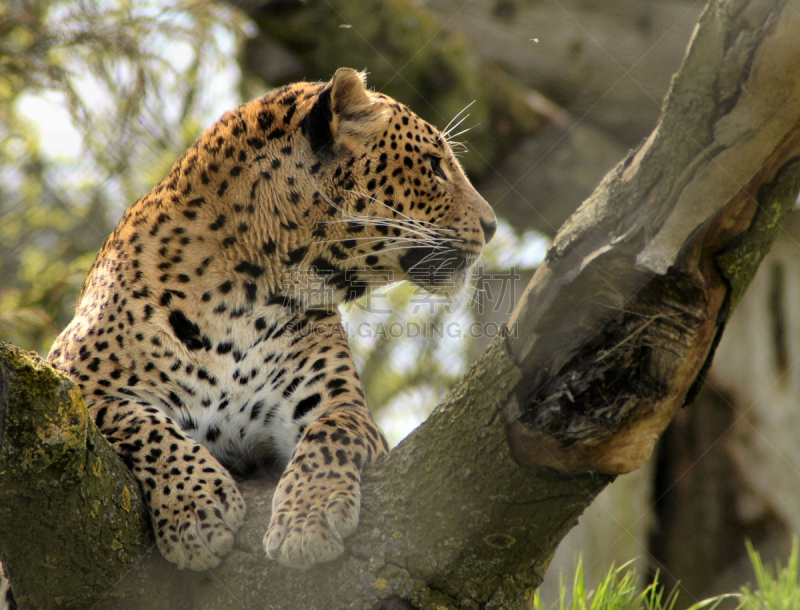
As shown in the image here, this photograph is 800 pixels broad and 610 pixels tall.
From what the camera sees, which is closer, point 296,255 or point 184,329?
point 184,329

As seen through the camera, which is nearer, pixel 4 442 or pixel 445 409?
pixel 4 442

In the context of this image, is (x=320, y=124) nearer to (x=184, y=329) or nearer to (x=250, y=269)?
(x=250, y=269)

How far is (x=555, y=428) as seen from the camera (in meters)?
2.96

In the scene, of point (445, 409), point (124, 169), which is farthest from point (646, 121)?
point (445, 409)

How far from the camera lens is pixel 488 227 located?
5.20 meters

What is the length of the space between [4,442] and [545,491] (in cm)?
199

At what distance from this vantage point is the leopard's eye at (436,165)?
16.4 ft

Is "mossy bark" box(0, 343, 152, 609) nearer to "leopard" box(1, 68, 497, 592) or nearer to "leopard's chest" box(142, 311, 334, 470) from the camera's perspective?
"leopard" box(1, 68, 497, 592)

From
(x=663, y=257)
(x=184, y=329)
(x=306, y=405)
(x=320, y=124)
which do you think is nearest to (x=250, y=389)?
(x=306, y=405)

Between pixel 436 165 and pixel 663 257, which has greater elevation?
Answer: pixel 663 257

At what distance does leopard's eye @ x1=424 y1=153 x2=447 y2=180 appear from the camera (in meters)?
5.01

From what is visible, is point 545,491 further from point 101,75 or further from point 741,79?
point 101,75

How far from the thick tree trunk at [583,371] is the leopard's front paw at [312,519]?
72 millimetres

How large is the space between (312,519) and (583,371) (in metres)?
1.36
